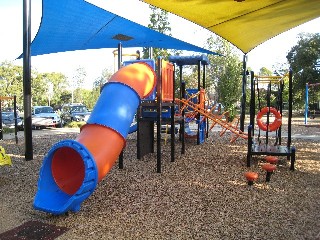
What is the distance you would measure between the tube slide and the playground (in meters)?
0.27

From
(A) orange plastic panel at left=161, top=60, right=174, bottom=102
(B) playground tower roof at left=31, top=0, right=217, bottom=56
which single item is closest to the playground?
(A) orange plastic panel at left=161, top=60, right=174, bottom=102

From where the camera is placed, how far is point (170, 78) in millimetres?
7719

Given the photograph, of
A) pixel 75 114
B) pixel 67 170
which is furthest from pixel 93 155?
pixel 75 114

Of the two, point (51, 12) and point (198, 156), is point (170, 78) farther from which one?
point (51, 12)

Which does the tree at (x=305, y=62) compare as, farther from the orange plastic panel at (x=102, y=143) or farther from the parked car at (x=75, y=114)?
the orange plastic panel at (x=102, y=143)

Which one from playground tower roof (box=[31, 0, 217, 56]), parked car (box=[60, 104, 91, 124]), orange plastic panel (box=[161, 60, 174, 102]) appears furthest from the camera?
parked car (box=[60, 104, 91, 124])

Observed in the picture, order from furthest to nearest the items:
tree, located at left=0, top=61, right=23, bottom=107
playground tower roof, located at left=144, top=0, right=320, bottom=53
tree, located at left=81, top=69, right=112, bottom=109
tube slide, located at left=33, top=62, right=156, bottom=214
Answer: tree, located at left=81, top=69, right=112, bottom=109, tree, located at left=0, top=61, right=23, bottom=107, playground tower roof, located at left=144, top=0, right=320, bottom=53, tube slide, located at left=33, top=62, right=156, bottom=214

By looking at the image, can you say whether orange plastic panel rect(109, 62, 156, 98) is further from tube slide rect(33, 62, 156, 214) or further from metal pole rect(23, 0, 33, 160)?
metal pole rect(23, 0, 33, 160)

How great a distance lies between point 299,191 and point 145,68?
11.9ft

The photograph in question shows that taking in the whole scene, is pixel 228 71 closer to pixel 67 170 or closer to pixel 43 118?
pixel 43 118

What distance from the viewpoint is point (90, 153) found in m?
3.98

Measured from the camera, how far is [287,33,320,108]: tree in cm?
3431

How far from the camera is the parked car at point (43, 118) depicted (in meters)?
18.1

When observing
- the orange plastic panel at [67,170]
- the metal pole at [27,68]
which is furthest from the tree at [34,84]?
the orange plastic panel at [67,170]
